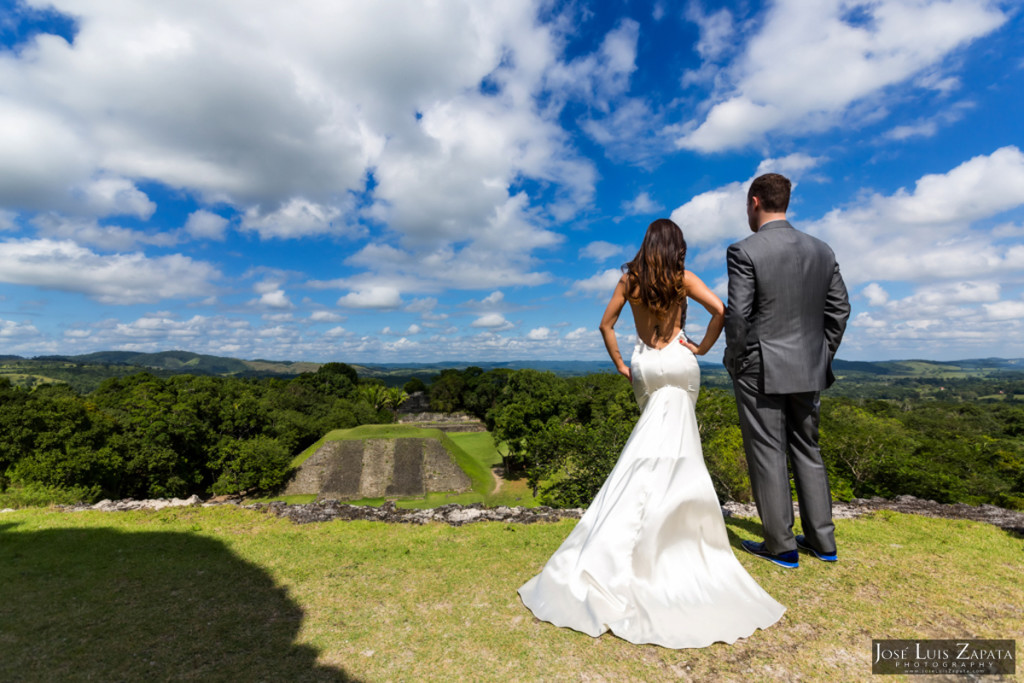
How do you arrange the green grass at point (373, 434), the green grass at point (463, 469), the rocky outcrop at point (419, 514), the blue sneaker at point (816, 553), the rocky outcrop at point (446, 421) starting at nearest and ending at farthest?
the blue sneaker at point (816, 553) → the rocky outcrop at point (419, 514) → the green grass at point (463, 469) → the green grass at point (373, 434) → the rocky outcrop at point (446, 421)

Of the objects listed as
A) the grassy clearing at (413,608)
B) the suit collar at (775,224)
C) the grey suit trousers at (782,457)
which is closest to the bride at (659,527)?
the grassy clearing at (413,608)

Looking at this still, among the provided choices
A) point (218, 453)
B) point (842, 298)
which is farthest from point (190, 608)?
point (218, 453)

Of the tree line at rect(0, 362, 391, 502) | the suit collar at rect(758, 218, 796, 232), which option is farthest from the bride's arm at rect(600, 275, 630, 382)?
the tree line at rect(0, 362, 391, 502)

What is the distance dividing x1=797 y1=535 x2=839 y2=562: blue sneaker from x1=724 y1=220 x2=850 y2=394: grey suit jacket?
176cm

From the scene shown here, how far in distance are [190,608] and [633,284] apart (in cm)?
525

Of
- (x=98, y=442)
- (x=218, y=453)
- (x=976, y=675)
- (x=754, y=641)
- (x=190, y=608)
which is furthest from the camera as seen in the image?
(x=218, y=453)

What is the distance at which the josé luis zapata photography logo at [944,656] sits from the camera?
2.79 m

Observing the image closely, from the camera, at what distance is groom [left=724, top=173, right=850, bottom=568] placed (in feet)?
13.2

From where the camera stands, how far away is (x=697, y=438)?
412 cm

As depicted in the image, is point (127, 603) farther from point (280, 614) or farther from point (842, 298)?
point (842, 298)

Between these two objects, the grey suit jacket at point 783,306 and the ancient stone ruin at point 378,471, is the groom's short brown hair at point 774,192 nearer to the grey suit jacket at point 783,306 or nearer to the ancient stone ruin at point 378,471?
the grey suit jacket at point 783,306

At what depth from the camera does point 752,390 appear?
4164mm

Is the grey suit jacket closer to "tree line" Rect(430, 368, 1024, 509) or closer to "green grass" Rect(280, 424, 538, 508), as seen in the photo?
"tree line" Rect(430, 368, 1024, 509)

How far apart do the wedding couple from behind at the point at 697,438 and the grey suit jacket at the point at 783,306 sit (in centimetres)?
1
